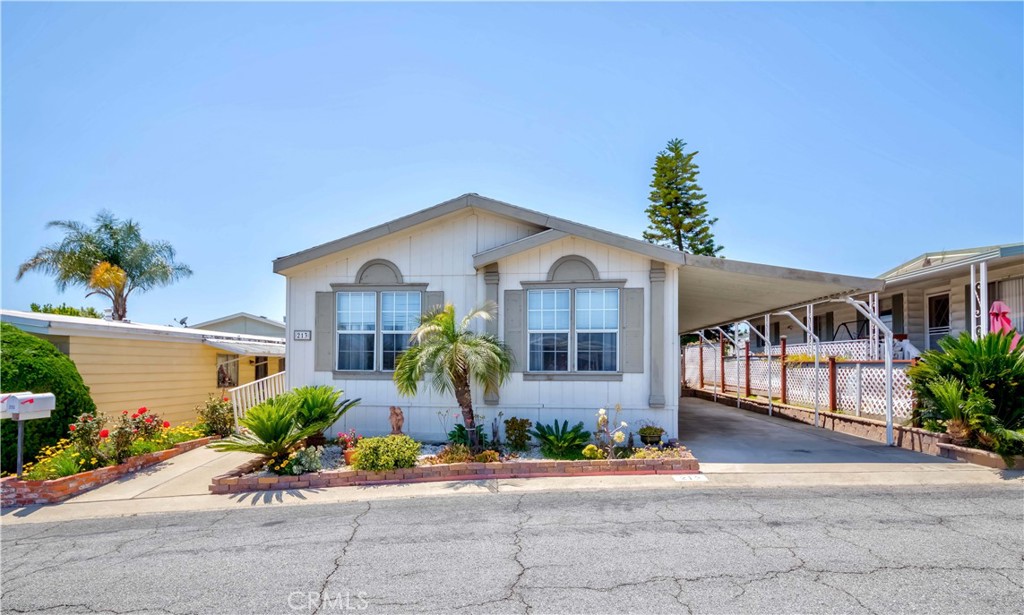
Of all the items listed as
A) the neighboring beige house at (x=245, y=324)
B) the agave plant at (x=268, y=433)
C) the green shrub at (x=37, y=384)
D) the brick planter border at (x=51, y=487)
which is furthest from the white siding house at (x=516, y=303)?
the neighboring beige house at (x=245, y=324)

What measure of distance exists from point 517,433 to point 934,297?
14619mm

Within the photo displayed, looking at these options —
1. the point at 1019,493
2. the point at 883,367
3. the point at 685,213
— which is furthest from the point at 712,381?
the point at 1019,493

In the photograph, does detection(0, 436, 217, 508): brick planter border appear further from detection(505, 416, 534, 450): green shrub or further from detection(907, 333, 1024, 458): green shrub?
detection(907, 333, 1024, 458): green shrub

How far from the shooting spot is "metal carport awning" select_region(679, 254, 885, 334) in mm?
9508

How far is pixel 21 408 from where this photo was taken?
7.65m

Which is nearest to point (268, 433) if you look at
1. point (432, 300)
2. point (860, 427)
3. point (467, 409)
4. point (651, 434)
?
point (467, 409)

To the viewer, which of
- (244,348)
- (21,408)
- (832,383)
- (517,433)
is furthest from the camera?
(244,348)

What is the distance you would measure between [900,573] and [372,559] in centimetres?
460

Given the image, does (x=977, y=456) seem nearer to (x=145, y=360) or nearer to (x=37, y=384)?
(x=37, y=384)

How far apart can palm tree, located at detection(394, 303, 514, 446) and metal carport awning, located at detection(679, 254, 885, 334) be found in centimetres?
366

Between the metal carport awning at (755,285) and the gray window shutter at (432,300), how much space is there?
4.46m

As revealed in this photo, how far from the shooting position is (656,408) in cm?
985

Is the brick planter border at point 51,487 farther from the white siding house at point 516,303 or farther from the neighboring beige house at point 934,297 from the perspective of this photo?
the neighboring beige house at point 934,297

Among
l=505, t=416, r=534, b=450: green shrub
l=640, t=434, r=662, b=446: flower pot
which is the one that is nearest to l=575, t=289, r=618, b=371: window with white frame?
l=640, t=434, r=662, b=446: flower pot
